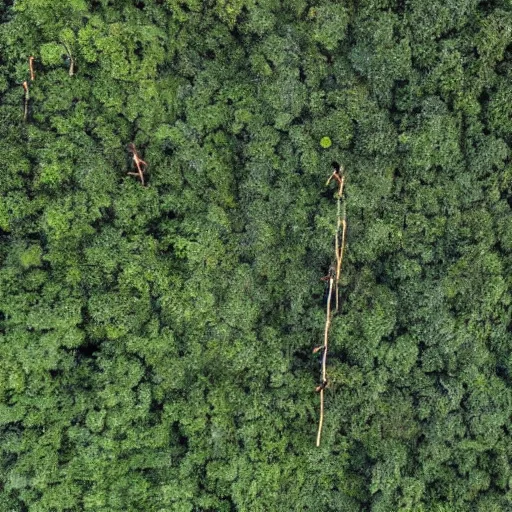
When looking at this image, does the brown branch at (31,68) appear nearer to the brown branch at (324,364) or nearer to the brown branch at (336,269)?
the brown branch at (336,269)

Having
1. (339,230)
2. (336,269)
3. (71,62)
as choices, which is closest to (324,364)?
(336,269)

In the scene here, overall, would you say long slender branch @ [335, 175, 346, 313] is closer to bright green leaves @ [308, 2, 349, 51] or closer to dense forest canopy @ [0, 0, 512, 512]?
dense forest canopy @ [0, 0, 512, 512]

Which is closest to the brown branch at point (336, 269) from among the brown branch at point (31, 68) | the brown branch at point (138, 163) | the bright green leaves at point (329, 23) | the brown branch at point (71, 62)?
the bright green leaves at point (329, 23)

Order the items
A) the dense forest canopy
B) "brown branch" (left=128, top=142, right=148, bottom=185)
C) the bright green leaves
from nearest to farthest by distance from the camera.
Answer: the dense forest canopy < "brown branch" (left=128, top=142, right=148, bottom=185) < the bright green leaves

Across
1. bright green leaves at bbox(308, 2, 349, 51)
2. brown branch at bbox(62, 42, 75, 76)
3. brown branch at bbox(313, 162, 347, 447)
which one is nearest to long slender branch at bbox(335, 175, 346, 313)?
brown branch at bbox(313, 162, 347, 447)

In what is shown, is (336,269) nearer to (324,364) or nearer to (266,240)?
(266,240)

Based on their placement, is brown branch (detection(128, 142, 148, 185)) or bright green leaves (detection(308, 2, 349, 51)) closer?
brown branch (detection(128, 142, 148, 185))

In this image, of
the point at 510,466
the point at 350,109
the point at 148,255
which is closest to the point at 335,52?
the point at 350,109

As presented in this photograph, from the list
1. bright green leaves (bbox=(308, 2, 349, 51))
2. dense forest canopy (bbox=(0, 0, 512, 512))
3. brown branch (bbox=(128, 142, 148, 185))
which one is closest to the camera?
dense forest canopy (bbox=(0, 0, 512, 512))

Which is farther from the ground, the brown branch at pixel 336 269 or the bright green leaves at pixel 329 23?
the bright green leaves at pixel 329 23
